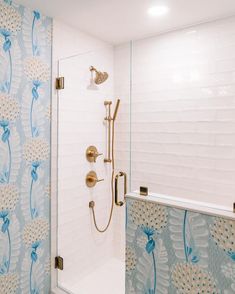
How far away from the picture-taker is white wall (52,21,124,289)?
218cm

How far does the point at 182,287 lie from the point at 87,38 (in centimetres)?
209

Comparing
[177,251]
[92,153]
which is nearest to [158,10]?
[92,153]

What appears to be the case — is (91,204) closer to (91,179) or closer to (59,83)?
(91,179)

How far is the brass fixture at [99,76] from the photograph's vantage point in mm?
2344

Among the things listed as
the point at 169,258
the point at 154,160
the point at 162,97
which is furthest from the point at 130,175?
the point at 169,258

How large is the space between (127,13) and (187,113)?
91cm

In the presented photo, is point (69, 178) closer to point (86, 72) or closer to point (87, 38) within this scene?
point (86, 72)

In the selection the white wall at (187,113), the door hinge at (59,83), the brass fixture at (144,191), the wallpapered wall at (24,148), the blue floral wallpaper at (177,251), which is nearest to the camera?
the blue floral wallpaper at (177,251)

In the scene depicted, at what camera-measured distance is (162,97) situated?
2.32 m

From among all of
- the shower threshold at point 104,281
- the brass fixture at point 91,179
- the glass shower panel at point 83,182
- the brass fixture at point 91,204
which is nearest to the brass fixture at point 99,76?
the glass shower panel at point 83,182

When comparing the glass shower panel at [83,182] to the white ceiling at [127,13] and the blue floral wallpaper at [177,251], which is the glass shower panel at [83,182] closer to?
the white ceiling at [127,13]

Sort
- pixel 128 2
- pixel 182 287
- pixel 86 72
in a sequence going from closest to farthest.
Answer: pixel 182 287, pixel 128 2, pixel 86 72

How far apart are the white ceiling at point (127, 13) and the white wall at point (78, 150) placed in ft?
0.55

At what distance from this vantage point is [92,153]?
239 centimetres
